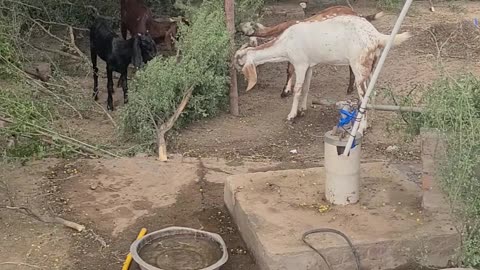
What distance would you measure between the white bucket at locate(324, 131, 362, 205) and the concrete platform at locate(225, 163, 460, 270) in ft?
0.23

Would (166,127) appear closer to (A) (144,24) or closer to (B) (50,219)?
(B) (50,219)

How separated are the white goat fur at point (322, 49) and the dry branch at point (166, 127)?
1.90 feet

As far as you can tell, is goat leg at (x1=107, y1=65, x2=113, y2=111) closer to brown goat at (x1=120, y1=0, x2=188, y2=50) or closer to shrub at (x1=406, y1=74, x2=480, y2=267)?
brown goat at (x1=120, y1=0, x2=188, y2=50)

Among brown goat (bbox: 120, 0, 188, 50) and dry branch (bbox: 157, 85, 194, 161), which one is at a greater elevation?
brown goat (bbox: 120, 0, 188, 50)

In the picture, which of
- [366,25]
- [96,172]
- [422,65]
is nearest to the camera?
[96,172]

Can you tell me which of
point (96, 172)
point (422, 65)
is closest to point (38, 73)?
point (96, 172)

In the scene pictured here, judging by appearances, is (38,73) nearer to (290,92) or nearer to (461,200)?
(290,92)

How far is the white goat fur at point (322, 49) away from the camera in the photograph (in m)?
6.92

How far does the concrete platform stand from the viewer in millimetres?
4301

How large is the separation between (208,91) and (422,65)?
10.4ft

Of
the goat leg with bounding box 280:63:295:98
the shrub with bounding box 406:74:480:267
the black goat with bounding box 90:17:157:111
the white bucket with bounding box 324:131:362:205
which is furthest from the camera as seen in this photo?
the goat leg with bounding box 280:63:295:98

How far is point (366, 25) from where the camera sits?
275 inches

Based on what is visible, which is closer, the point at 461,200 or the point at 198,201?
the point at 461,200

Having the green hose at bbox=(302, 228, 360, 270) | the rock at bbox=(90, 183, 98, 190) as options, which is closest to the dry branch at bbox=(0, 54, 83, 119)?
the rock at bbox=(90, 183, 98, 190)
